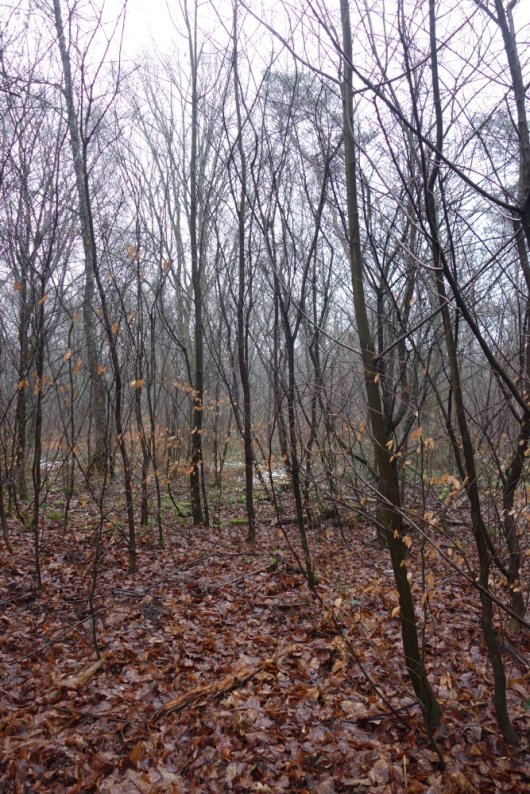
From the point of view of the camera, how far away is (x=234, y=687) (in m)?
3.58

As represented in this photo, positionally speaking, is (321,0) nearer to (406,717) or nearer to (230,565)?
(406,717)

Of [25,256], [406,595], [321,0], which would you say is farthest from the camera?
[25,256]

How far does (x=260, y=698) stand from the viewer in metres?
3.47

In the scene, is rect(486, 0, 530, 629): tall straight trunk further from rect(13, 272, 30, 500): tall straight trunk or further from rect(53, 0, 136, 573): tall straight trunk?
rect(13, 272, 30, 500): tall straight trunk

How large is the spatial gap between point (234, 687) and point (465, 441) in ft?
8.45

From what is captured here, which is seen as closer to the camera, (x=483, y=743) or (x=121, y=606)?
(x=483, y=743)

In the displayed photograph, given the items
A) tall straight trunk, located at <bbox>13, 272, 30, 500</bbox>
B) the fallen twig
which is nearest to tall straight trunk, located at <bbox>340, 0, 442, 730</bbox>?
the fallen twig

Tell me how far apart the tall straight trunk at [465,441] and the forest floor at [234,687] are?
29cm

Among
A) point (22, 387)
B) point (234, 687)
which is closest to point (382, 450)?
point (234, 687)

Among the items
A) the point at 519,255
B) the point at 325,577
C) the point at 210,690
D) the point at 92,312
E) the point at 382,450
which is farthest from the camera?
the point at 92,312

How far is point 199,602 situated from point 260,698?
5.49 feet

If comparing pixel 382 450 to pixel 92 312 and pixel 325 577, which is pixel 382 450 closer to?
pixel 325 577

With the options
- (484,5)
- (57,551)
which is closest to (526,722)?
(484,5)

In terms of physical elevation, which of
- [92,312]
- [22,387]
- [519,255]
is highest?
[92,312]
